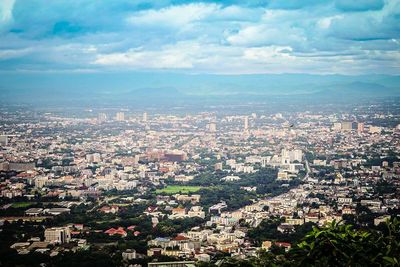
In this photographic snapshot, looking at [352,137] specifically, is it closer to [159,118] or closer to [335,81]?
[159,118]

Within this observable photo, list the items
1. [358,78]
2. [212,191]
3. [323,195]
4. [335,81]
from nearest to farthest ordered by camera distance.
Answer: [323,195], [212,191], [358,78], [335,81]

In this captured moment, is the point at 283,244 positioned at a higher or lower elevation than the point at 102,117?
lower

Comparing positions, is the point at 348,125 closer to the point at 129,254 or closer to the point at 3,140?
the point at 3,140

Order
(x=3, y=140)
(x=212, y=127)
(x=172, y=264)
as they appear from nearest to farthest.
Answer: (x=172, y=264) < (x=3, y=140) < (x=212, y=127)

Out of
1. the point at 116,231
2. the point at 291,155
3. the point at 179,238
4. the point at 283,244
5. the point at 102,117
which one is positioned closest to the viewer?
the point at 283,244

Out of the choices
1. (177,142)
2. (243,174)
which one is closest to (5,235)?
(243,174)

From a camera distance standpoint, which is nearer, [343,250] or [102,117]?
[343,250]

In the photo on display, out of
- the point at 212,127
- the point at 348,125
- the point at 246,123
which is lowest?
the point at 212,127

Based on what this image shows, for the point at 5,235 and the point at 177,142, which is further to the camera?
the point at 177,142

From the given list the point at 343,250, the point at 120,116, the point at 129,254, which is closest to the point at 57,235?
the point at 129,254
